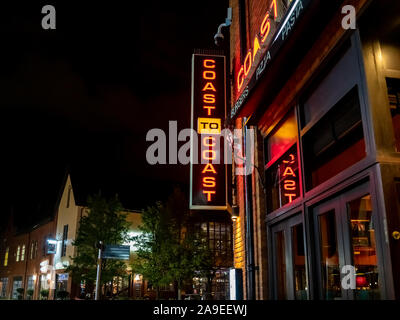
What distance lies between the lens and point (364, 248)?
4770mm

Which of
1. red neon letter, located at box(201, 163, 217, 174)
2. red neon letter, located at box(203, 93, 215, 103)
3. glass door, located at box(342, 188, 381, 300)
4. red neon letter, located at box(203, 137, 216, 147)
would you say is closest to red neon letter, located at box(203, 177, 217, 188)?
red neon letter, located at box(201, 163, 217, 174)

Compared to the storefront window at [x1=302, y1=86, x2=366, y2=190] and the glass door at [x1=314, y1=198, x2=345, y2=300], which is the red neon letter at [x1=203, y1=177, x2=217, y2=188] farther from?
the glass door at [x1=314, y1=198, x2=345, y2=300]

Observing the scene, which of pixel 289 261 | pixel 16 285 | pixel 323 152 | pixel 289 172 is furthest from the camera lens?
pixel 16 285

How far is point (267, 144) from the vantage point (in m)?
8.72

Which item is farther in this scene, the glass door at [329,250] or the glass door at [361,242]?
the glass door at [329,250]

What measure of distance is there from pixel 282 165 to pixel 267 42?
2.43 m

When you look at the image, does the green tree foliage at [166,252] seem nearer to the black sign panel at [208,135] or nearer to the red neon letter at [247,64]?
the black sign panel at [208,135]

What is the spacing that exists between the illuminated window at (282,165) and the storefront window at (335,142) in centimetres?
59

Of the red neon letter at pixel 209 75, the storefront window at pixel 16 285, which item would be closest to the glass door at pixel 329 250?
the red neon letter at pixel 209 75

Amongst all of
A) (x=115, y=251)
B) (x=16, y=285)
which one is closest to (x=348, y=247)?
(x=115, y=251)

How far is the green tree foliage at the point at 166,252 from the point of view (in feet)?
90.6

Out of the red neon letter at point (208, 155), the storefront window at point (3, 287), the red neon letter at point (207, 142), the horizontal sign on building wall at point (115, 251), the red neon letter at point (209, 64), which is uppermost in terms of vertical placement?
the red neon letter at point (209, 64)

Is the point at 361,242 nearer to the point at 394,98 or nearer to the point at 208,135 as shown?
the point at 394,98
